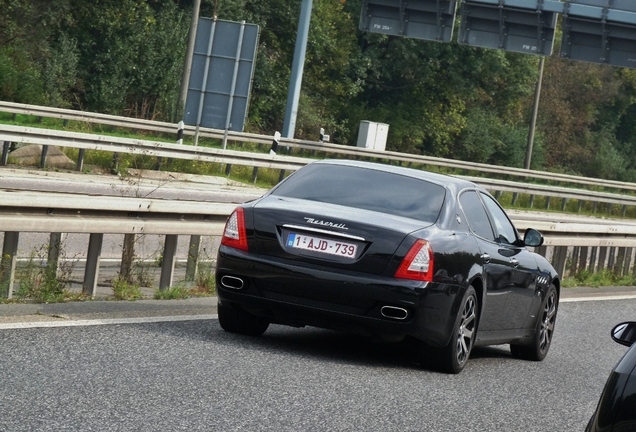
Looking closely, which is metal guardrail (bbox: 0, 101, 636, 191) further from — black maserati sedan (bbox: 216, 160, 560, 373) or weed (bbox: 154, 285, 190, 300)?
black maserati sedan (bbox: 216, 160, 560, 373)

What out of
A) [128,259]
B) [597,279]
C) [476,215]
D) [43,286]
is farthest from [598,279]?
[43,286]

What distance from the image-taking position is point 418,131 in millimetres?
65938

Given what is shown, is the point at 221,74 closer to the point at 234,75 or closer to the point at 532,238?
the point at 234,75

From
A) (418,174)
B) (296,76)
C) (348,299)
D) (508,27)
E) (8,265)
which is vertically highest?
(508,27)

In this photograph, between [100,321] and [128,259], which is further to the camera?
[128,259]

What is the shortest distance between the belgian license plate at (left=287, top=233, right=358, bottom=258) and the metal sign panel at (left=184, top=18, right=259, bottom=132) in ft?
71.6

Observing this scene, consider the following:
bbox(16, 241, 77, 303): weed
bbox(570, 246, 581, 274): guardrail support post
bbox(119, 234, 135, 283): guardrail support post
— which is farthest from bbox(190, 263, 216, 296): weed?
bbox(570, 246, 581, 274): guardrail support post

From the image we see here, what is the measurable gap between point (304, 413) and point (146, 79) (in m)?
44.5

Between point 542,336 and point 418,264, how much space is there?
2.69m

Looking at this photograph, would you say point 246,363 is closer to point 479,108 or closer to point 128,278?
point 128,278

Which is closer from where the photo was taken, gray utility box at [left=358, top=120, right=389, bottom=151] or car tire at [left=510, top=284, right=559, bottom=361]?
car tire at [left=510, top=284, right=559, bottom=361]

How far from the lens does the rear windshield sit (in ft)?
32.1

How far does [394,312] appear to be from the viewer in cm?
915

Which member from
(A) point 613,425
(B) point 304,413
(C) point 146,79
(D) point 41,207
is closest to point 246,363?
(B) point 304,413
